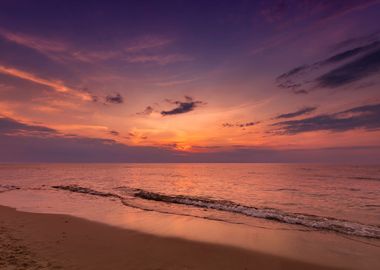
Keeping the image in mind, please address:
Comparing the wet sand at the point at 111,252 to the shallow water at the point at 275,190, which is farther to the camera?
the shallow water at the point at 275,190

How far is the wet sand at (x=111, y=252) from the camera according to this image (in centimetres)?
874

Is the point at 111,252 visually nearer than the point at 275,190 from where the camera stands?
Yes

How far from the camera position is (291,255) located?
1047 cm

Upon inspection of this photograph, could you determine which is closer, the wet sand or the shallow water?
the wet sand

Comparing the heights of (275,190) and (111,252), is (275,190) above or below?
above

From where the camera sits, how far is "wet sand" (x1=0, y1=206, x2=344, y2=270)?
28.7 ft

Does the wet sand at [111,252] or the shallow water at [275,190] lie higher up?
the shallow water at [275,190]

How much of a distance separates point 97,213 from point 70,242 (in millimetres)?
7561

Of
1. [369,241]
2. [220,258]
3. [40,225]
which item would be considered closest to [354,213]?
[369,241]

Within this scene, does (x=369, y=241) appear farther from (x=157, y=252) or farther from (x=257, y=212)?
→ (x=157, y=252)

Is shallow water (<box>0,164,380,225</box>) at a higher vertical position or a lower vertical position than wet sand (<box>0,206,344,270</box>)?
higher

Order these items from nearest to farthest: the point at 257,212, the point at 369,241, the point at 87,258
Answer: the point at 87,258
the point at 369,241
the point at 257,212

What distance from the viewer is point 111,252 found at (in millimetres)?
10195

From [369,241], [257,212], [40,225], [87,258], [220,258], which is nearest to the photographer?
[87,258]
